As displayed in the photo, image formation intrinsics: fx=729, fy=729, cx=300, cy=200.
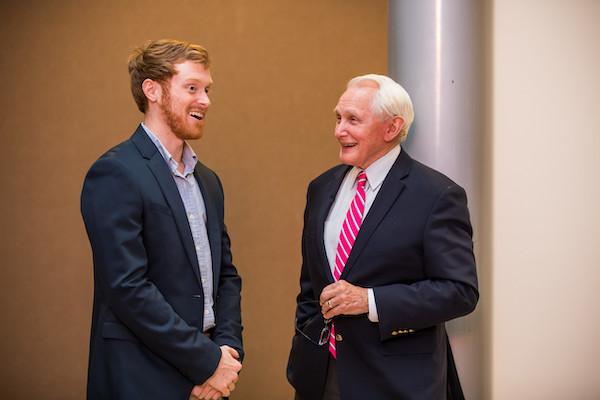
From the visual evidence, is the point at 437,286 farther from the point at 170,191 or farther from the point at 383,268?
the point at 170,191

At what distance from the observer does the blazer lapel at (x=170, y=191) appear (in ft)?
8.04

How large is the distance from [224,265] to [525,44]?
1.59 meters

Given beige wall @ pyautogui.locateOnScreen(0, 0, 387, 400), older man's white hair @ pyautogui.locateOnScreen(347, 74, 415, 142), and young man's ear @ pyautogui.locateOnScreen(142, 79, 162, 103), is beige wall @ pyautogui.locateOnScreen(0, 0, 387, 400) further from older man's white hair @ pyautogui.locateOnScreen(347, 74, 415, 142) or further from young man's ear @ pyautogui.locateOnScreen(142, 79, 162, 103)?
older man's white hair @ pyautogui.locateOnScreen(347, 74, 415, 142)

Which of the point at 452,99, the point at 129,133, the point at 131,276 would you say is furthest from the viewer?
the point at 129,133

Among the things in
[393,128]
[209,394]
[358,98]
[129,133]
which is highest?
[358,98]

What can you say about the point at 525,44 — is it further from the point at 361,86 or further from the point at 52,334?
the point at 52,334

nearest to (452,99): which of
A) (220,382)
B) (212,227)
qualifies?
(212,227)

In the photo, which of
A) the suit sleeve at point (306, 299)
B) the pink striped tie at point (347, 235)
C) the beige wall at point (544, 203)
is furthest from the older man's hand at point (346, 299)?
the beige wall at point (544, 203)

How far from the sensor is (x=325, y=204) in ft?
8.75

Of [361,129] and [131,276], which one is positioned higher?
[361,129]

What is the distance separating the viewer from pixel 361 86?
262 cm

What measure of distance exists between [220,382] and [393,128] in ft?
3.50

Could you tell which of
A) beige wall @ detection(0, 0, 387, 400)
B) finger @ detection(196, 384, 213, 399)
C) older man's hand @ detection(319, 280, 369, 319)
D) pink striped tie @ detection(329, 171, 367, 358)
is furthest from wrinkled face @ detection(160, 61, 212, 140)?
beige wall @ detection(0, 0, 387, 400)

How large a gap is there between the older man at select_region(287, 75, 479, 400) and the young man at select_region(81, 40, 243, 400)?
1.18ft
